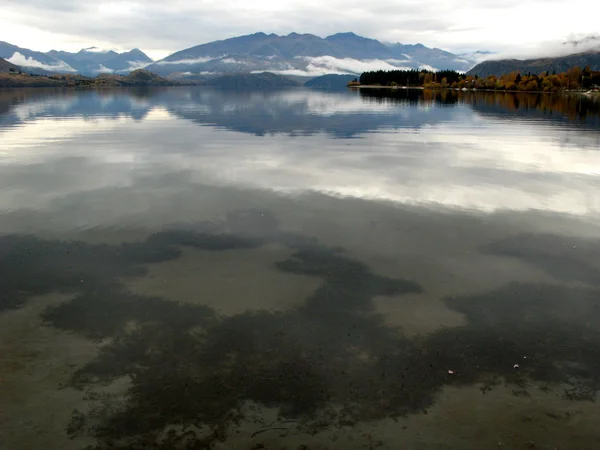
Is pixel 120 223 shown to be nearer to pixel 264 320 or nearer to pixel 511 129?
pixel 264 320

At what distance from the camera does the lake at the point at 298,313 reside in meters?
14.7

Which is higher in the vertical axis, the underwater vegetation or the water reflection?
the water reflection

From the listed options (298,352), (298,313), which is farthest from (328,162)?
(298,352)

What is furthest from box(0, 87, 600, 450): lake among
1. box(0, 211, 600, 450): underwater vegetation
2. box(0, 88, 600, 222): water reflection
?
box(0, 88, 600, 222): water reflection

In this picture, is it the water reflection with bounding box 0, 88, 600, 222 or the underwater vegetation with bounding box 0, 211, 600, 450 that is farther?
the water reflection with bounding box 0, 88, 600, 222

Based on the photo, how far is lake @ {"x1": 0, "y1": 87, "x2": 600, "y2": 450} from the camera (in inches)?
579

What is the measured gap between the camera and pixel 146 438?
13.9m

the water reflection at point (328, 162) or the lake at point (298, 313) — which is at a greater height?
the water reflection at point (328, 162)

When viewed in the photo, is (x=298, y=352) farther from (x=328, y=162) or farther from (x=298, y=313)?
(x=328, y=162)

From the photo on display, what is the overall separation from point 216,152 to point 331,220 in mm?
35743

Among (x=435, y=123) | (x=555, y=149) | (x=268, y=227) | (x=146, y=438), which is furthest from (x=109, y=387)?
(x=435, y=123)

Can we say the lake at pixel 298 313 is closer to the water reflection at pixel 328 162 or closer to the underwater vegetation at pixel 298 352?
the underwater vegetation at pixel 298 352

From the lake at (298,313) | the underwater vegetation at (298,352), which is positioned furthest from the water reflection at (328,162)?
the underwater vegetation at (298,352)

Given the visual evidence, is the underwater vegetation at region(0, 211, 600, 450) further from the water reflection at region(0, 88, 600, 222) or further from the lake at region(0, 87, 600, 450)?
the water reflection at region(0, 88, 600, 222)
